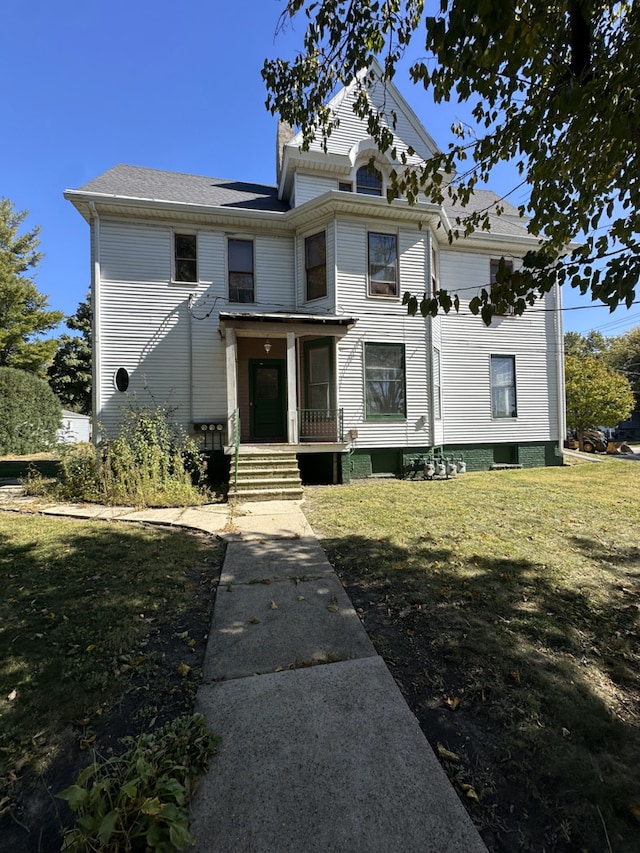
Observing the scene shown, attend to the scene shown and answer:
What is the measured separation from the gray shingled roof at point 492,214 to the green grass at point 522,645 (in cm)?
1040

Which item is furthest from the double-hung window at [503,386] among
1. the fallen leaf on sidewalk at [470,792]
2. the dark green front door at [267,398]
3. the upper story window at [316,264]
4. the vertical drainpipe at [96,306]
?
the fallen leaf on sidewalk at [470,792]

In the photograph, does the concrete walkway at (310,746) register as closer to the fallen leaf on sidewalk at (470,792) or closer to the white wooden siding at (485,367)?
the fallen leaf on sidewalk at (470,792)

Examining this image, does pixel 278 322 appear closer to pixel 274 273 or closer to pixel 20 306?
pixel 274 273

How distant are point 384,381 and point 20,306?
22.3m

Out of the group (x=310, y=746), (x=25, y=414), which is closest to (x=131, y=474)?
(x=310, y=746)

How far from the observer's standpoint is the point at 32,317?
2202cm

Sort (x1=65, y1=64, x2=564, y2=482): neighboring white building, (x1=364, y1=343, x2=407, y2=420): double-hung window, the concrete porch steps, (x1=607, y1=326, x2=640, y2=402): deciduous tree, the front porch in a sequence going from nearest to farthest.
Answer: the concrete porch steps, the front porch, (x1=65, y1=64, x2=564, y2=482): neighboring white building, (x1=364, y1=343, x2=407, y2=420): double-hung window, (x1=607, y1=326, x2=640, y2=402): deciduous tree

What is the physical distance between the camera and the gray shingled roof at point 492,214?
41.9ft

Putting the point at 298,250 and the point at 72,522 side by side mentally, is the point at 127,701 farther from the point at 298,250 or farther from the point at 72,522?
the point at 298,250

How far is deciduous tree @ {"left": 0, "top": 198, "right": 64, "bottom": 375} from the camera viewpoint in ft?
70.0

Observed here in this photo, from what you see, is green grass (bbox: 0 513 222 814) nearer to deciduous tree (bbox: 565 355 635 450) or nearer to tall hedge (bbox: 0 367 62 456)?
tall hedge (bbox: 0 367 62 456)

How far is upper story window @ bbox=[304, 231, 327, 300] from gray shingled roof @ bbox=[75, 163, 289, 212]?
1.54 m

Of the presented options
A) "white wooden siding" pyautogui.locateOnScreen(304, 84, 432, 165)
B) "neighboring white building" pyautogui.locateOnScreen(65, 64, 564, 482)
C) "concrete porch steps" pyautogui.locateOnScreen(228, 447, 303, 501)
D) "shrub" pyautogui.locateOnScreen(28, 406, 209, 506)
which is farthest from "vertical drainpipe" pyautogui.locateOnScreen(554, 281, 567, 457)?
"shrub" pyautogui.locateOnScreen(28, 406, 209, 506)

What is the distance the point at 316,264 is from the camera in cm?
1089
